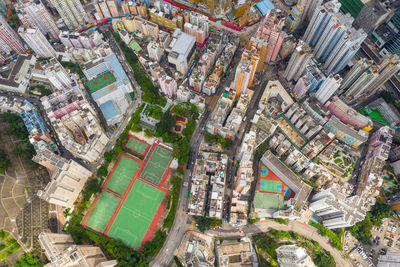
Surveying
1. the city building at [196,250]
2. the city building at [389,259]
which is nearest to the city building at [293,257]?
the city building at [196,250]

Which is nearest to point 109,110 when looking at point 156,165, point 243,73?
point 156,165

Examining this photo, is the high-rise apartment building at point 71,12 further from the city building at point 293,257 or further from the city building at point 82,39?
the city building at point 293,257

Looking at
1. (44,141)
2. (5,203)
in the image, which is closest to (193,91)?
(44,141)

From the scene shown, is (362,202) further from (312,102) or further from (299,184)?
(312,102)

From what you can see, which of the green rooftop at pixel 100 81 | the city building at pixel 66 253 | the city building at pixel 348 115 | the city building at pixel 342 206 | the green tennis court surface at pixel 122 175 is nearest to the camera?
the city building at pixel 66 253

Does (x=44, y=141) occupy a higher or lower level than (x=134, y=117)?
lower

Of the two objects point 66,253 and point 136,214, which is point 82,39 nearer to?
point 136,214
